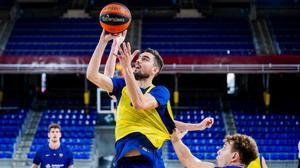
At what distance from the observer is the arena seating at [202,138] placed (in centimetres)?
1906

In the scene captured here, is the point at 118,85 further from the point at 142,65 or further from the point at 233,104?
the point at 233,104

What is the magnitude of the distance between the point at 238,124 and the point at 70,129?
6.78m

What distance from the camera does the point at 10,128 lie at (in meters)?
20.8

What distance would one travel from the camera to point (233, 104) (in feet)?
74.8

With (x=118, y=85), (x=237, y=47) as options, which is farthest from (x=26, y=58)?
(x=118, y=85)

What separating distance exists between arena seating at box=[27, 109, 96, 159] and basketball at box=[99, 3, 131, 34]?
14138 mm

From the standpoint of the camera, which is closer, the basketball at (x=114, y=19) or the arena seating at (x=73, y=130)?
the basketball at (x=114, y=19)

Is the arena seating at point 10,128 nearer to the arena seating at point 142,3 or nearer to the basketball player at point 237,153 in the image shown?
the arena seating at point 142,3

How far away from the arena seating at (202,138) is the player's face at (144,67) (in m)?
14.5

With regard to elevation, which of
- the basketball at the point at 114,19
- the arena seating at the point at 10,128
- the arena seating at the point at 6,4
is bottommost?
the arena seating at the point at 10,128

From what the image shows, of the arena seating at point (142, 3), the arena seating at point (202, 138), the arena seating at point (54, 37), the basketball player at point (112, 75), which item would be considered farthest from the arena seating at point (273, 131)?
the basketball player at point (112, 75)

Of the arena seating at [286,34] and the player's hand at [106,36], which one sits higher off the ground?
the player's hand at [106,36]

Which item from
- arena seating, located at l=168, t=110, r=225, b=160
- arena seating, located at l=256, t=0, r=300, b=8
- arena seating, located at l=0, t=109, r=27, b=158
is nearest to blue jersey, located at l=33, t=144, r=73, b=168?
arena seating, located at l=168, t=110, r=225, b=160

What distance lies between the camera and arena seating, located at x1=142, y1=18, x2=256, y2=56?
909 inches
